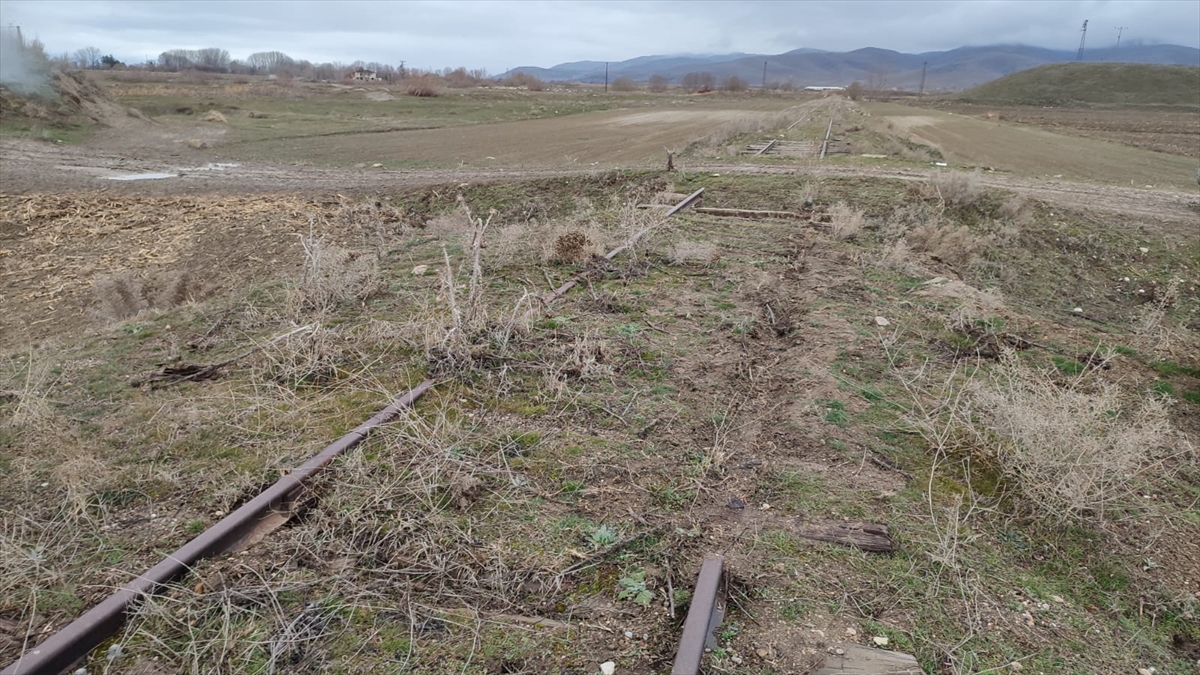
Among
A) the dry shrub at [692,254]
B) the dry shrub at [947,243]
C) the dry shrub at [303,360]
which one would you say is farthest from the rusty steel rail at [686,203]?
the dry shrub at [303,360]

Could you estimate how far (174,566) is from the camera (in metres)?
2.99

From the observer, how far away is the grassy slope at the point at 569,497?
279cm

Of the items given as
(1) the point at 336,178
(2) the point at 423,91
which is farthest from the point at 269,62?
(1) the point at 336,178

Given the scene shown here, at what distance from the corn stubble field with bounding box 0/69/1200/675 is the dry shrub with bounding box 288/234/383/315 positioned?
0.04 m

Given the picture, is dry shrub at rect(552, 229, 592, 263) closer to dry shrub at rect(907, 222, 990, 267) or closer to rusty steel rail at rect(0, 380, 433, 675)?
rusty steel rail at rect(0, 380, 433, 675)

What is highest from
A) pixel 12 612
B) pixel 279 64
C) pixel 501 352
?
pixel 279 64

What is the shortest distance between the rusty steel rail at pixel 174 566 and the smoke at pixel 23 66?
32.7m

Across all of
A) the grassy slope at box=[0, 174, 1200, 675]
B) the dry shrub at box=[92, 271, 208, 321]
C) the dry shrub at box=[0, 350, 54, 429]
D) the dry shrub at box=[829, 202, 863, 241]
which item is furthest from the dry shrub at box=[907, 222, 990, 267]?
the dry shrub at box=[92, 271, 208, 321]

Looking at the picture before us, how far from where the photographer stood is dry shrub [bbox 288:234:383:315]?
20.7ft

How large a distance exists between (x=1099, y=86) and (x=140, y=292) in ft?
346

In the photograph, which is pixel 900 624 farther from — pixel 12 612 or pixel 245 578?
pixel 12 612

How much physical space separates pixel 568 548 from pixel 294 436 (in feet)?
6.59

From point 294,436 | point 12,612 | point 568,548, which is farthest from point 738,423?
point 12,612

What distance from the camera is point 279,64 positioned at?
140 meters
